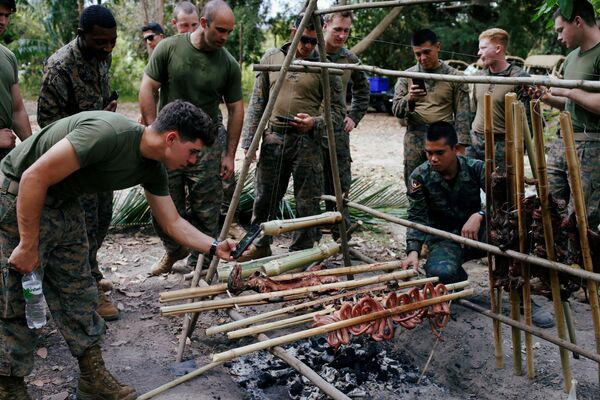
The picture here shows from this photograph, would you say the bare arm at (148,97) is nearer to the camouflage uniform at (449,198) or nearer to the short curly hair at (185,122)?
the short curly hair at (185,122)

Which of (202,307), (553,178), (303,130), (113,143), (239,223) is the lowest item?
(239,223)

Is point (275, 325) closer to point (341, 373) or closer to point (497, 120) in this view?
point (341, 373)

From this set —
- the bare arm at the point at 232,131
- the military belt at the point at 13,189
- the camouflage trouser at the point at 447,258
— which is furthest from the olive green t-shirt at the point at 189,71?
the camouflage trouser at the point at 447,258

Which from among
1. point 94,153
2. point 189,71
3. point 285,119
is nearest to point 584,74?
point 285,119

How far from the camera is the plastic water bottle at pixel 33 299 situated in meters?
2.82

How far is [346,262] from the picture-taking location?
14.9 feet

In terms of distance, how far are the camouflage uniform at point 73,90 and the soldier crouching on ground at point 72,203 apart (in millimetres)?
991

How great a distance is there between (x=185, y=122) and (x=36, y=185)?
2.29 feet

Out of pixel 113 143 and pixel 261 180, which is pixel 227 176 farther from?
pixel 113 143

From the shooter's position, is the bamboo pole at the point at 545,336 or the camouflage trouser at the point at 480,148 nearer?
the bamboo pole at the point at 545,336

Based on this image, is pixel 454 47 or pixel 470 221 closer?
pixel 470 221

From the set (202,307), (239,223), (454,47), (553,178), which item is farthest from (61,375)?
(454,47)

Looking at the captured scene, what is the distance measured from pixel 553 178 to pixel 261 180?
238 centimetres

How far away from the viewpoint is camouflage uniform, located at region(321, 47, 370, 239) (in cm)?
560
